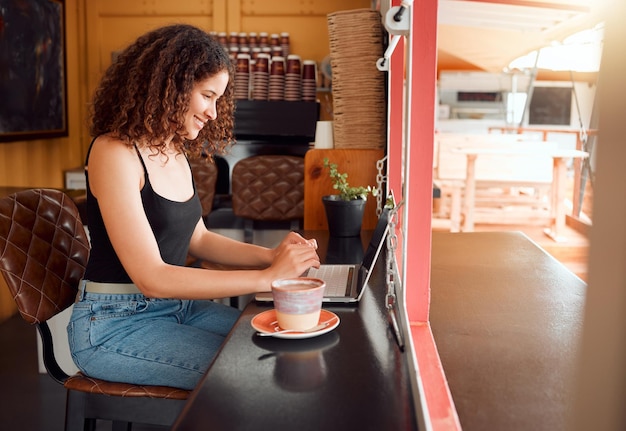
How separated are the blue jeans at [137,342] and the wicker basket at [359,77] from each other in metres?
1.44

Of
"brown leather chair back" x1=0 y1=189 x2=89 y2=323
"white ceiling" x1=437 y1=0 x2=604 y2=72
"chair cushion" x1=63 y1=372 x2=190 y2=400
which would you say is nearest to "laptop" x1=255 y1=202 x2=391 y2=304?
"chair cushion" x1=63 y1=372 x2=190 y2=400

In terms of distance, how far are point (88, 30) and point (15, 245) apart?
170 inches

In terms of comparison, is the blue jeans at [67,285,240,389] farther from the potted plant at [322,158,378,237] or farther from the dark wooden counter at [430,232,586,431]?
the potted plant at [322,158,378,237]

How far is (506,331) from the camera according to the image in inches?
56.4

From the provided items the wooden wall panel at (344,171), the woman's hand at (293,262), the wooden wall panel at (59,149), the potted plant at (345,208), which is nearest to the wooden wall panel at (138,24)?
the wooden wall panel at (59,149)

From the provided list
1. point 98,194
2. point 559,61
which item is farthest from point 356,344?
point 559,61

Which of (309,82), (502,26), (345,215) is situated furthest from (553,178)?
(345,215)

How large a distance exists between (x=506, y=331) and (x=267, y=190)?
3054mm

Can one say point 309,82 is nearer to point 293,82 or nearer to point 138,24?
point 293,82

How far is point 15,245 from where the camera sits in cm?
179

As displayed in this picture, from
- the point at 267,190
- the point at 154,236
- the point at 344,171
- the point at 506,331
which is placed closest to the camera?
the point at 506,331

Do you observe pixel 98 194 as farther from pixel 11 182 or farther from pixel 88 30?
pixel 88 30

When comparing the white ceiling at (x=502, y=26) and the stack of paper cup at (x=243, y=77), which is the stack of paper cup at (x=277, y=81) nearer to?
the stack of paper cup at (x=243, y=77)

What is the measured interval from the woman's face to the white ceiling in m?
2.27
